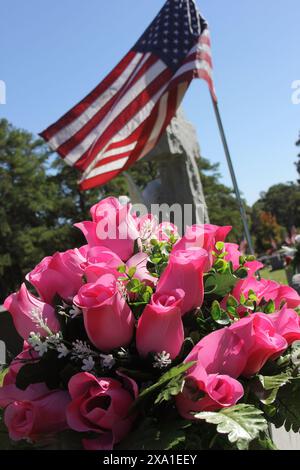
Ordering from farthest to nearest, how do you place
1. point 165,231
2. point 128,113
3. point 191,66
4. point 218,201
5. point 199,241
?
1. point 218,201
2. point 128,113
3. point 191,66
4. point 165,231
5. point 199,241

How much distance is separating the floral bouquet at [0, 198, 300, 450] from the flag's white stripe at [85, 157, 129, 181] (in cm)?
630

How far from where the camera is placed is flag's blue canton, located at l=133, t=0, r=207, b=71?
7344 mm

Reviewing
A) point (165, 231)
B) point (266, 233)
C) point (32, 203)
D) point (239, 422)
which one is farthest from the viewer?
point (266, 233)

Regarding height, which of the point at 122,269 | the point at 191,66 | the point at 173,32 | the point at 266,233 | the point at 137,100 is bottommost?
the point at 266,233

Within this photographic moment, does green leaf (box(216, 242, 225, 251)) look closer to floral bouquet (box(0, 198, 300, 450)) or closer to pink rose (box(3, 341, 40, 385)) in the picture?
floral bouquet (box(0, 198, 300, 450))

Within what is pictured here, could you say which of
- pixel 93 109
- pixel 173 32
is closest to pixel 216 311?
pixel 93 109

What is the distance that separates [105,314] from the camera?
3.16 feet

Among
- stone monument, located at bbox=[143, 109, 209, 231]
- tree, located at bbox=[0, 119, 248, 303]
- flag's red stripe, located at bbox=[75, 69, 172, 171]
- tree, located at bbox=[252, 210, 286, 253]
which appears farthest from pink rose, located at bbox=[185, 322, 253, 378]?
tree, located at bbox=[252, 210, 286, 253]

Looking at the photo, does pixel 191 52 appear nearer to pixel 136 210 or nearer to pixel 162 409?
pixel 136 210

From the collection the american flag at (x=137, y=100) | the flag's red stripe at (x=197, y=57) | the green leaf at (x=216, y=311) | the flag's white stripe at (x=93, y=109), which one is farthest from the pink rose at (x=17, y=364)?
the flag's white stripe at (x=93, y=109)

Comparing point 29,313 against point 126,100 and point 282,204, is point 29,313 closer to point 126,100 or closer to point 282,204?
point 126,100

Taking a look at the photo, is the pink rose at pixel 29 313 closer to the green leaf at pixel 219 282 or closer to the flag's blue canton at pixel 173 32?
the green leaf at pixel 219 282

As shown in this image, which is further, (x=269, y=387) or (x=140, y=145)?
(x=140, y=145)

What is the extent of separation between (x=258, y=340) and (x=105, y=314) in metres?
0.30
